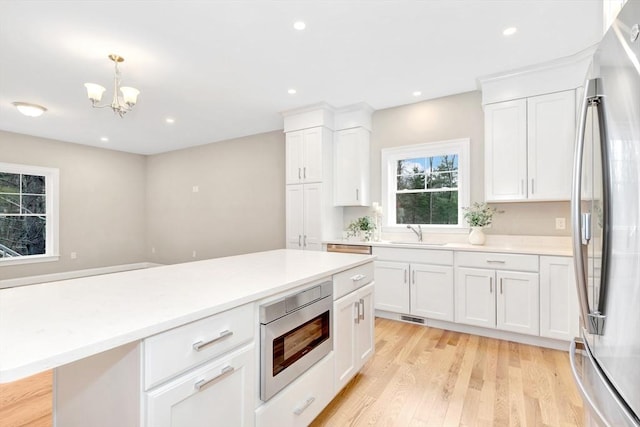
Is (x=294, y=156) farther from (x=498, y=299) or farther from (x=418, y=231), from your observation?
(x=498, y=299)

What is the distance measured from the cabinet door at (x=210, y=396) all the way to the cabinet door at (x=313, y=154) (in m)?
3.14

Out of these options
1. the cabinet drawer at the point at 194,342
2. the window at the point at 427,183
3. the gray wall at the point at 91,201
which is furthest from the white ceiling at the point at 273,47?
the cabinet drawer at the point at 194,342

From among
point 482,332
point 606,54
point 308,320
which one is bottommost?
point 482,332

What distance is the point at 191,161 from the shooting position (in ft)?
21.3

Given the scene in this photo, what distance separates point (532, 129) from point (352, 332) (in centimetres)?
274

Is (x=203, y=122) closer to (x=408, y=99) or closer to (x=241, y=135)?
(x=241, y=135)

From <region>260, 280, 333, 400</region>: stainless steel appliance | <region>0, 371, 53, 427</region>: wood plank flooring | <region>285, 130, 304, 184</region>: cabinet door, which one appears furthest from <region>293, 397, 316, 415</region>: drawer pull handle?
<region>285, 130, 304, 184</region>: cabinet door

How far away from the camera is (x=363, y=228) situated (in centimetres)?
404

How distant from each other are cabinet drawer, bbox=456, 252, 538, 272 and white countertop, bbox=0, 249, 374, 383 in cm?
189

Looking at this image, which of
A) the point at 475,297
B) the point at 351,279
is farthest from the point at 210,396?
the point at 475,297

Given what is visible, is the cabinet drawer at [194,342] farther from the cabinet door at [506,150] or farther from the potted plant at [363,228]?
the cabinet door at [506,150]

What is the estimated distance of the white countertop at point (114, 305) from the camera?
0.76 meters

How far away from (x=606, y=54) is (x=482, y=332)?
2.99 meters

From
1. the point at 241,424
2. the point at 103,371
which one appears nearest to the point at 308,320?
the point at 241,424
